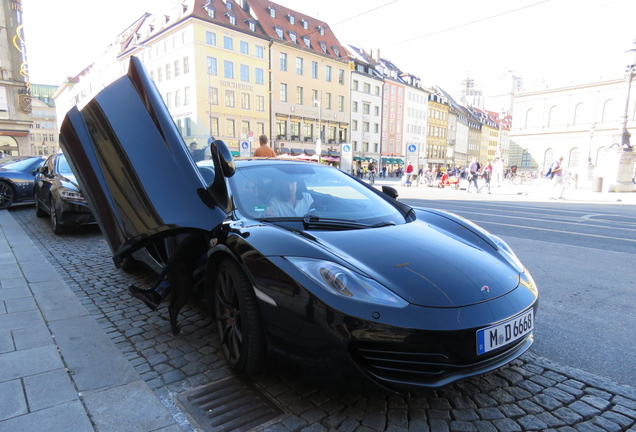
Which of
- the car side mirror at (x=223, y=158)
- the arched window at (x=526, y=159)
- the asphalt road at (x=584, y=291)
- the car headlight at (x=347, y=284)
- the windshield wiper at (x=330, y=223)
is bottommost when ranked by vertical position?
the asphalt road at (x=584, y=291)

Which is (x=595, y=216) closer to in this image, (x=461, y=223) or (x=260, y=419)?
(x=461, y=223)

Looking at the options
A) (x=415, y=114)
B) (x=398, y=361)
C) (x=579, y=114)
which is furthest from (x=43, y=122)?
(x=398, y=361)

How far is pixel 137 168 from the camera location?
292cm

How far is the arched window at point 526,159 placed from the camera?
231 ft

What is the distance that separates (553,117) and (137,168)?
7948 centimetres

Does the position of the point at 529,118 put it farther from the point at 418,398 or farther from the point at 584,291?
the point at 418,398

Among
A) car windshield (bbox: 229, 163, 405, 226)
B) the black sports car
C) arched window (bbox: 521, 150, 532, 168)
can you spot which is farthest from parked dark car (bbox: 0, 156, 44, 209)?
arched window (bbox: 521, 150, 532, 168)

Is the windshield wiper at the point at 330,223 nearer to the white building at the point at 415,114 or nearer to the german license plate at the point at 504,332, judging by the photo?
the german license plate at the point at 504,332

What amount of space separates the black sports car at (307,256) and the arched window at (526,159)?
253 ft

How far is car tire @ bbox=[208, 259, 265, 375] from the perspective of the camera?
2.19m

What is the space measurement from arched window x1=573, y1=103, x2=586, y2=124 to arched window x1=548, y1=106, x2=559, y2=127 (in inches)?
109

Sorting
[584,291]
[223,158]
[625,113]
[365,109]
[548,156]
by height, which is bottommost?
[584,291]

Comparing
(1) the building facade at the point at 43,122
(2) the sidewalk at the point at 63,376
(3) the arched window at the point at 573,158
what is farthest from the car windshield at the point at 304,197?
(1) the building facade at the point at 43,122

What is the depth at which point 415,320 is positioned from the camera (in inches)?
70.9
